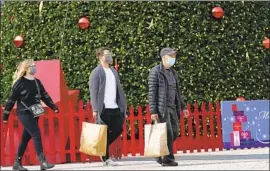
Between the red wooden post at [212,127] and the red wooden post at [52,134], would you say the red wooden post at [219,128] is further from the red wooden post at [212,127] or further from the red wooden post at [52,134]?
the red wooden post at [52,134]

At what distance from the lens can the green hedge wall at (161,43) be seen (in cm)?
1211

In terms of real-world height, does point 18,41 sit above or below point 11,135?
above

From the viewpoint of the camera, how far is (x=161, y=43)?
12125mm

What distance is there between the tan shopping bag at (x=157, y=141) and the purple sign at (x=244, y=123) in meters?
3.09

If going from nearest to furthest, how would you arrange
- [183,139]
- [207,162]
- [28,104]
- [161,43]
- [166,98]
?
1. [28,104]
2. [166,98]
3. [207,162]
4. [183,139]
5. [161,43]

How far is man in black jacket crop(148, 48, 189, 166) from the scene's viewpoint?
817 cm

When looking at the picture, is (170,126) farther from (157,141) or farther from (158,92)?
(158,92)

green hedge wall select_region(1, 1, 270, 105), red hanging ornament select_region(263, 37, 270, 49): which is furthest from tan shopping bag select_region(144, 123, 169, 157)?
red hanging ornament select_region(263, 37, 270, 49)

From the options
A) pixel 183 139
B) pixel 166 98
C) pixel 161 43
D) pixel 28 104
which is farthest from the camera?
pixel 161 43

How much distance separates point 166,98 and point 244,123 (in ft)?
10.5

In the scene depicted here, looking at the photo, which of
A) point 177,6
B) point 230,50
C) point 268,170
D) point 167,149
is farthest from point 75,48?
point 268,170

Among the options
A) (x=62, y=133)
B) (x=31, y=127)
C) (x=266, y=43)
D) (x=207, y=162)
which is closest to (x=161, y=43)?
(x=266, y=43)

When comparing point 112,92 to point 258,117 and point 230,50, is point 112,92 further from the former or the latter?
point 230,50

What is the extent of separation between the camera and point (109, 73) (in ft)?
A: 28.0
